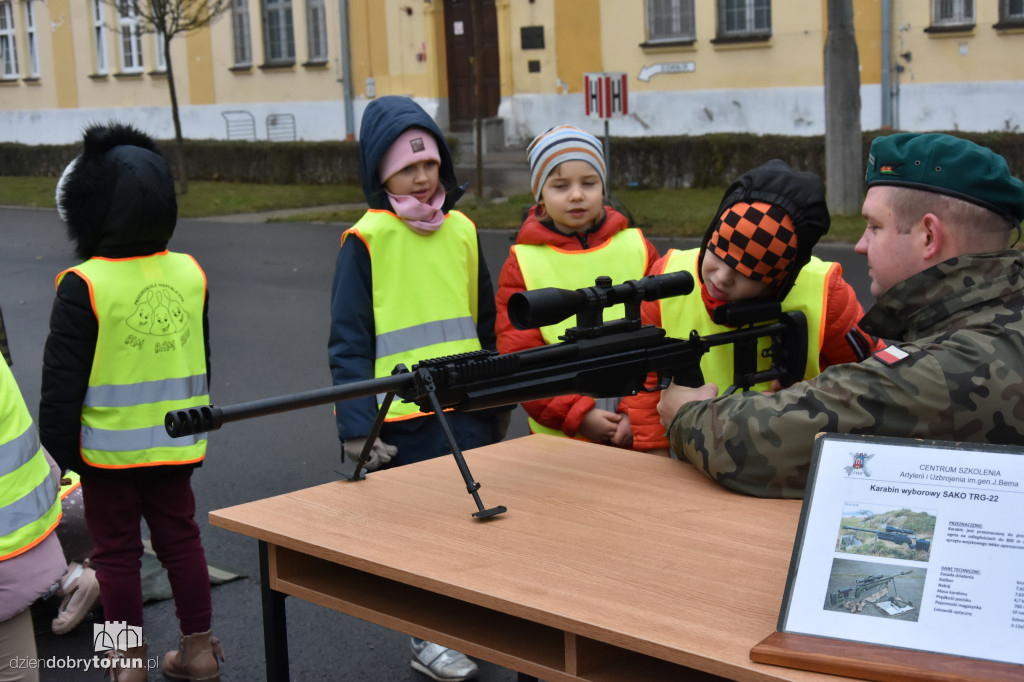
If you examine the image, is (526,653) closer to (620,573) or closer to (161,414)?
(620,573)

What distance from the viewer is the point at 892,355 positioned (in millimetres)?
2256

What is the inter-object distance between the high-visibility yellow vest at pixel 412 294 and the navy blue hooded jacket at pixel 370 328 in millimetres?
34

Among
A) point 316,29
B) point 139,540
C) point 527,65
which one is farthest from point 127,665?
point 316,29

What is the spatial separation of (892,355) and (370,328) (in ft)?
6.43

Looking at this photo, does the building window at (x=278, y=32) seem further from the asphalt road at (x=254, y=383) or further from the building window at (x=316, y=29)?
the asphalt road at (x=254, y=383)

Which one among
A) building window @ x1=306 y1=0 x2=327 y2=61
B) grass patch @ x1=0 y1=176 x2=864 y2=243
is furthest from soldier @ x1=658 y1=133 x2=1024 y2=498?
building window @ x1=306 y1=0 x2=327 y2=61

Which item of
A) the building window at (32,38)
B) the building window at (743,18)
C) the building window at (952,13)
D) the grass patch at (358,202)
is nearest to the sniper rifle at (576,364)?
the grass patch at (358,202)

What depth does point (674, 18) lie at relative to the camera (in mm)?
23688

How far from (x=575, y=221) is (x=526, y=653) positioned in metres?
1.94

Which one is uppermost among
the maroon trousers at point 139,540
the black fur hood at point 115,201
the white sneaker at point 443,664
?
the black fur hood at point 115,201

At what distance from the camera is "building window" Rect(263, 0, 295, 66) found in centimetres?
2892

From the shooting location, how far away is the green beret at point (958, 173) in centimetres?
231

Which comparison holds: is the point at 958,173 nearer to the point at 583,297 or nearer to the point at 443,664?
the point at 583,297

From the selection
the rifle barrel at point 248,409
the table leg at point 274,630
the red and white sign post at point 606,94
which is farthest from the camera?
the red and white sign post at point 606,94
